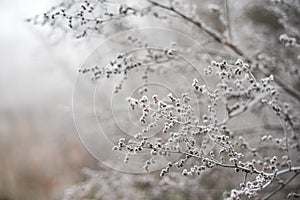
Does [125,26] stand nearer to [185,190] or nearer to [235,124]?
[235,124]

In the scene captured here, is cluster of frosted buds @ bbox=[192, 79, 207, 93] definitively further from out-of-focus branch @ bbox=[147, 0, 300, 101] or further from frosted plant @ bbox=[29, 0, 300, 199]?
out-of-focus branch @ bbox=[147, 0, 300, 101]

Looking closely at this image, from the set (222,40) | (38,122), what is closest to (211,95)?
(222,40)

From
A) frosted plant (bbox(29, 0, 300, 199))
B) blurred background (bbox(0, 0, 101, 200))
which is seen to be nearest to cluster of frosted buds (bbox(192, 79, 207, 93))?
frosted plant (bbox(29, 0, 300, 199))

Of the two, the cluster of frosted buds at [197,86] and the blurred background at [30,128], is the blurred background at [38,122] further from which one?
the cluster of frosted buds at [197,86]

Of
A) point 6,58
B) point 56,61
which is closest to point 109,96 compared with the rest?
point 56,61

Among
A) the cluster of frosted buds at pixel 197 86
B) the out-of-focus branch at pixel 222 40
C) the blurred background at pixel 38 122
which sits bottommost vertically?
the cluster of frosted buds at pixel 197 86

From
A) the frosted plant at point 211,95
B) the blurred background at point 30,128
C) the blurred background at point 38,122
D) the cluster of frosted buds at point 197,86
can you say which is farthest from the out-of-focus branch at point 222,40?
the blurred background at point 30,128

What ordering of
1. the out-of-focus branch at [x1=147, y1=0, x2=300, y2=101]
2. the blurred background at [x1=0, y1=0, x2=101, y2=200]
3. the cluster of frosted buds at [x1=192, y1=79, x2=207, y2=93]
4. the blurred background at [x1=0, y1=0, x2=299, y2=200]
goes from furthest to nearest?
1. the blurred background at [x1=0, y1=0, x2=101, y2=200]
2. the blurred background at [x1=0, y1=0, x2=299, y2=200]
3. the out-of-focus branch at [x1=147, y1=0, x2=300, y2=101]
4. the cluster of frosted buds at [x1=192, y1=79, x2=207, y2=93]

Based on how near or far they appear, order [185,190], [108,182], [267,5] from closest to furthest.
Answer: [267,5] → [185,190] → [108,182]
